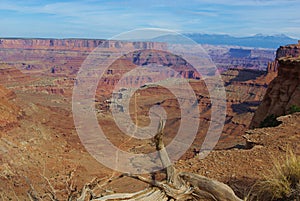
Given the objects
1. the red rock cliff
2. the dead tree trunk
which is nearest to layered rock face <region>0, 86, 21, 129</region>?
the dead tree trunk

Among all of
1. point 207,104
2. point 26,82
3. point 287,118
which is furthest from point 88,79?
point 287,118

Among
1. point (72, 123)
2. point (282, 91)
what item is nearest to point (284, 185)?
point (282, 91)

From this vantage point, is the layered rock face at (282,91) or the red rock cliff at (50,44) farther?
the red rock cliff at (50,44)

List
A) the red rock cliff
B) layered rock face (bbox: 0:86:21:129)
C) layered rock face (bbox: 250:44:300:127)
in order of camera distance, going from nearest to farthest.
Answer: layered rock face (bbox: 250:44:300:127) < layered rock face (bbox: 0:86:21:129) < the red rock cliff

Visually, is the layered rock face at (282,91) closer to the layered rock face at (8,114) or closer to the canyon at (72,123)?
the canyon at (72,123)

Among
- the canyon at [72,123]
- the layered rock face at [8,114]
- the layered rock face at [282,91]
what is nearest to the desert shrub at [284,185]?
the canyon at [72,123]

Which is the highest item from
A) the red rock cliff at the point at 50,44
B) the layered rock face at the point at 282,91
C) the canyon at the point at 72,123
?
the red rock cliff at the point at 50,44

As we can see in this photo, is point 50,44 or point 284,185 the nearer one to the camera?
point 284,185

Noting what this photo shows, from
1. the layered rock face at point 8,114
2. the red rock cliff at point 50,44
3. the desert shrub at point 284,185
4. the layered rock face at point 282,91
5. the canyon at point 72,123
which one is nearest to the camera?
the desert shrub at point 284,185

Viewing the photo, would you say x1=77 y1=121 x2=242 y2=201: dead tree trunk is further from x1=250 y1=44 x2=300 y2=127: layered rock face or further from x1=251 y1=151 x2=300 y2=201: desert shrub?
x1=250 y1=44 x2=300 y2=127: layered rock face

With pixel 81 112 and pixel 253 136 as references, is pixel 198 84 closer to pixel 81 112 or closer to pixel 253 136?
pixel 81 112

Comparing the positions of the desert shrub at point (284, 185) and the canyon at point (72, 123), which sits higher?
the desert shrub at point (284, 185)

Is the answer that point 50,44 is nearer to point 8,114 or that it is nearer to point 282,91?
point 8,114
